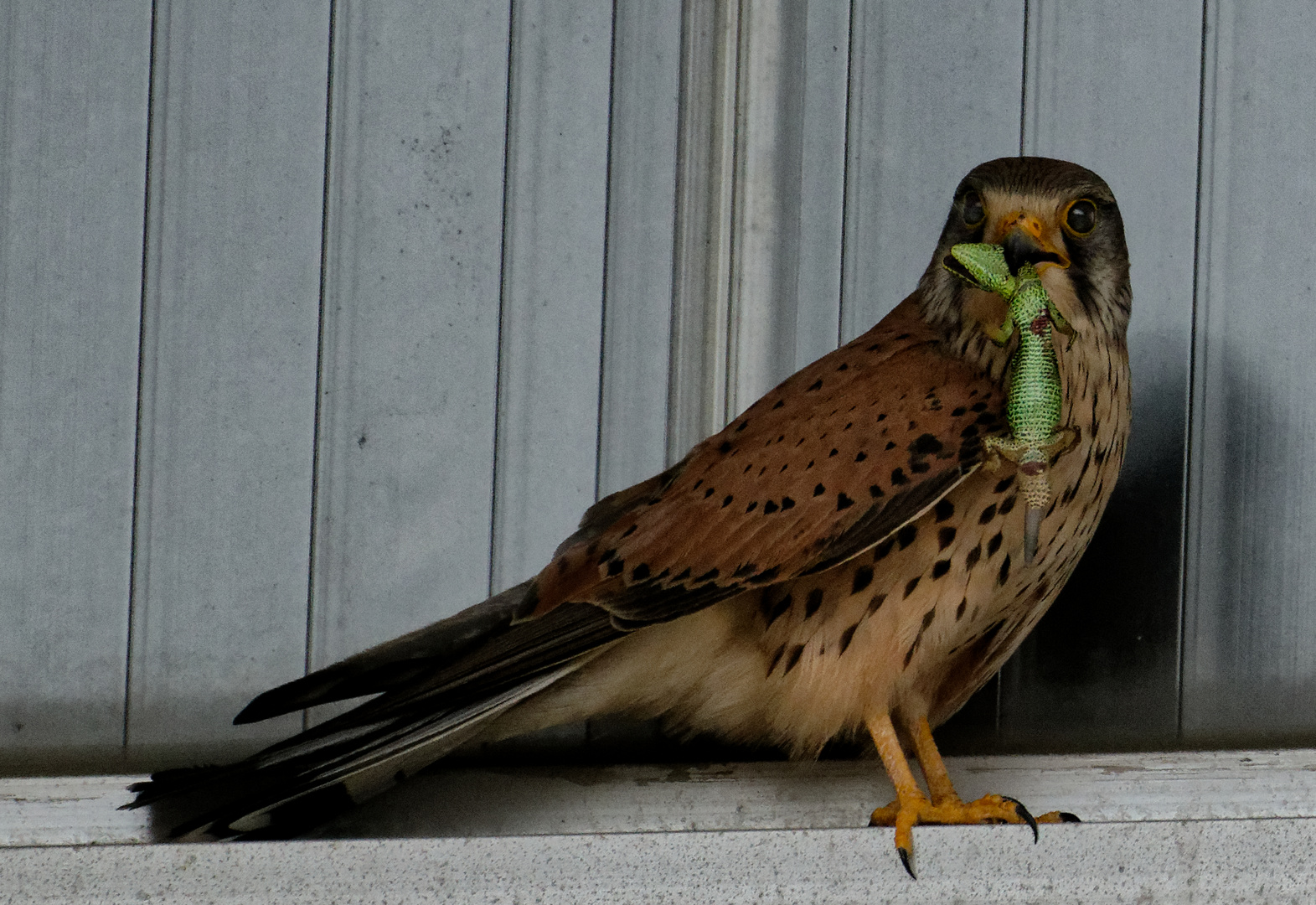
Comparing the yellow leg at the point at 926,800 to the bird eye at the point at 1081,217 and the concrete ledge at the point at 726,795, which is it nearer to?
the concrete ledge at the point at 726,795

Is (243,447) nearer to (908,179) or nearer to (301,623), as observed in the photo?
(301,623)

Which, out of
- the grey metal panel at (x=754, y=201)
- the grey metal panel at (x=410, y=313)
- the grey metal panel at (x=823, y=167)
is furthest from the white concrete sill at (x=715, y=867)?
the grey metal panel at (x=823, y=167)

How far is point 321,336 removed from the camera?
1.93 m

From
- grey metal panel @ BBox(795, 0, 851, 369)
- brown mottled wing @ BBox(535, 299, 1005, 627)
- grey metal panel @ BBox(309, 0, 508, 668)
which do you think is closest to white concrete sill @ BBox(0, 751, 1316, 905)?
brown mottled wing @ BBox(535, 299, 1005, 627)

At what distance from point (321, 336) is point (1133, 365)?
1.21 meters

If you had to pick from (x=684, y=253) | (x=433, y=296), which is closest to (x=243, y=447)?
(x=433, y=296)

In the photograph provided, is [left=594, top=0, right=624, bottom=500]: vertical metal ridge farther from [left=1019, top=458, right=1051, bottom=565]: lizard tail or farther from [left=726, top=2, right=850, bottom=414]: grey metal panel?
[left=1019, top=458, right=1051, bottom=565]: lizard tail

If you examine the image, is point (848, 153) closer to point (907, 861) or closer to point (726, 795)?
point (726, 795)

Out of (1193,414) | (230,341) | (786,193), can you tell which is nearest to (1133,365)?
(1193,414)

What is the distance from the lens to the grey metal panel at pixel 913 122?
78.0 inches

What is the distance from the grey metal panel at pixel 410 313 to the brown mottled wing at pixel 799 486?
1.32ft

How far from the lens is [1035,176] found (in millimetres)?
1509

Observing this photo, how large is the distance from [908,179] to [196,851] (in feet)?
4.49

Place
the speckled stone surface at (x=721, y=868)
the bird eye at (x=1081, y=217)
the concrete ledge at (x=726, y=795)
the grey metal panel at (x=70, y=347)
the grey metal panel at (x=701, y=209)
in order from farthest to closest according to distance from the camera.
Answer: the grey metal panel at (x=701, y=209)
the grey metal panel at (x=70, y=347)
the concrete ledge at (x=726, y=795)
the bird eye at (x=1081, y=217)
the speckled stone surface at (x=721, y=868)
